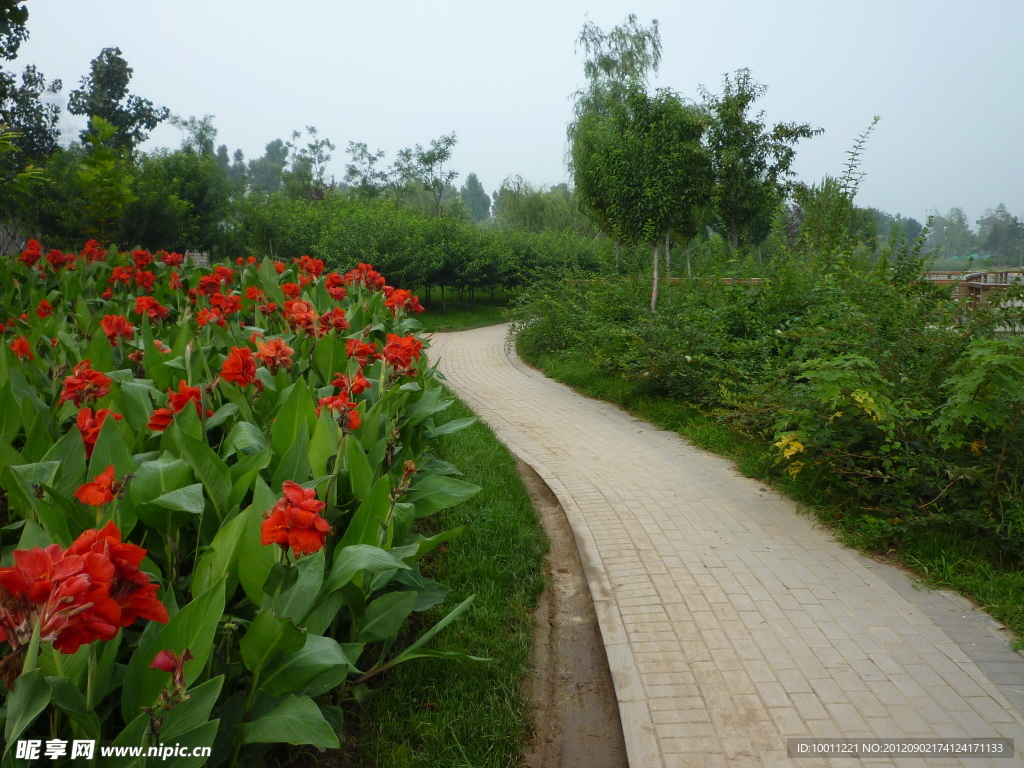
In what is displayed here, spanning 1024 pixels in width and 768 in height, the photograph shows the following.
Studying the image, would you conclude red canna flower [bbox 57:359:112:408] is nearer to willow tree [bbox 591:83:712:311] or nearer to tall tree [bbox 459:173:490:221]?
willow tree [bbox 591:83:712:311]

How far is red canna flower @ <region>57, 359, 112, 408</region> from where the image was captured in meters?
2.63

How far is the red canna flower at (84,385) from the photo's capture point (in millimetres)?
2633

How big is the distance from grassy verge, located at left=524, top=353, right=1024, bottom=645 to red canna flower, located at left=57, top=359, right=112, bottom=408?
404cm

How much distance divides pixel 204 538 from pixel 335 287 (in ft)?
11.2

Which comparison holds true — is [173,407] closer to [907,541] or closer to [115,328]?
[115,328]

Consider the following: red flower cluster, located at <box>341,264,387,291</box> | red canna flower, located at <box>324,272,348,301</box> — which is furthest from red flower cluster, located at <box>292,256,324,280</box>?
red canna flower, located at <box>324,272,348,301</box>

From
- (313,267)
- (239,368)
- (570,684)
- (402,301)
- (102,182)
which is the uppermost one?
(102,182)

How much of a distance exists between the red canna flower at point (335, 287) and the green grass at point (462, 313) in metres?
11.9

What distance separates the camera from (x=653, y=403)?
8.16 meters

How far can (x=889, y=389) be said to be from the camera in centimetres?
449

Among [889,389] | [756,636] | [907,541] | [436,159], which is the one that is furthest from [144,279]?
[436,159]

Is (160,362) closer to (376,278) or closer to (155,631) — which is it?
(155,631)

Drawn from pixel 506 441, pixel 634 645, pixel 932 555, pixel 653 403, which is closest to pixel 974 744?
pixel 634 645

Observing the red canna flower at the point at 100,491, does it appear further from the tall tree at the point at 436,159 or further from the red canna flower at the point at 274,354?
the tall tree at the point at 436,159
